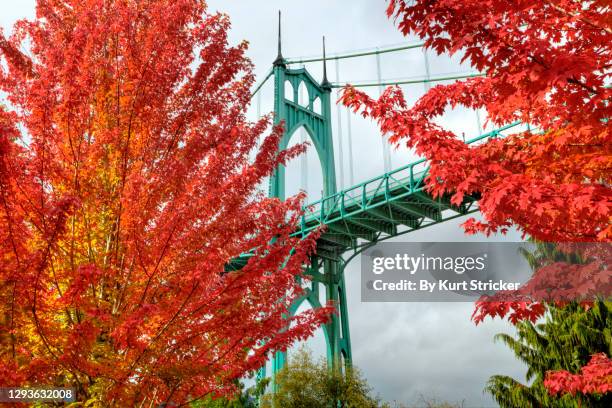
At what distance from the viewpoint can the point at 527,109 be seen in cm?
618

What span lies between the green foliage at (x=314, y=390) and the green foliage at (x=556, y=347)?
646 centimetres

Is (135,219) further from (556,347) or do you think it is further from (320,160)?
(320,160)

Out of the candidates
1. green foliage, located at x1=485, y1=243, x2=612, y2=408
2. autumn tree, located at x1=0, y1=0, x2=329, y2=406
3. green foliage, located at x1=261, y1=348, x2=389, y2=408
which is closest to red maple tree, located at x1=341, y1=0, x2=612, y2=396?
autumn tree, located at x1=0, y1=0, x2=329, y2=406

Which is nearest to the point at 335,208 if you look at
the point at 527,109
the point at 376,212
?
the point at 376,212

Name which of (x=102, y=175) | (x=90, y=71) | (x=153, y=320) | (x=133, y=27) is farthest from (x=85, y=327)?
(x=133, y=27)

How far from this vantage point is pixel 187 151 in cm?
554

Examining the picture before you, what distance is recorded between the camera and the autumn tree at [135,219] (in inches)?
169

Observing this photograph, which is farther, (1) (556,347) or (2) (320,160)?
(2) (320,160)

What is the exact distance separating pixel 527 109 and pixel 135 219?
444 cm

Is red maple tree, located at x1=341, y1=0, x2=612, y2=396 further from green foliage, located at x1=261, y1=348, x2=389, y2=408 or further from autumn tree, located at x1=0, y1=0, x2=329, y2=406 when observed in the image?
green foliage, located at x1=261, y1=348, x2=389, y2=408

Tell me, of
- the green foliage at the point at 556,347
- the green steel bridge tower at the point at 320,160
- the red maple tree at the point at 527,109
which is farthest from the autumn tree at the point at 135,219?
the green steel bridge tower at the point at 320,160

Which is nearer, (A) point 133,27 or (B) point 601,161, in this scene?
(B) point 601,161

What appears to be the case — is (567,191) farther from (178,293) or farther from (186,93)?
(186,93)

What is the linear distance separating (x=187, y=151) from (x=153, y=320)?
5.98 ft
